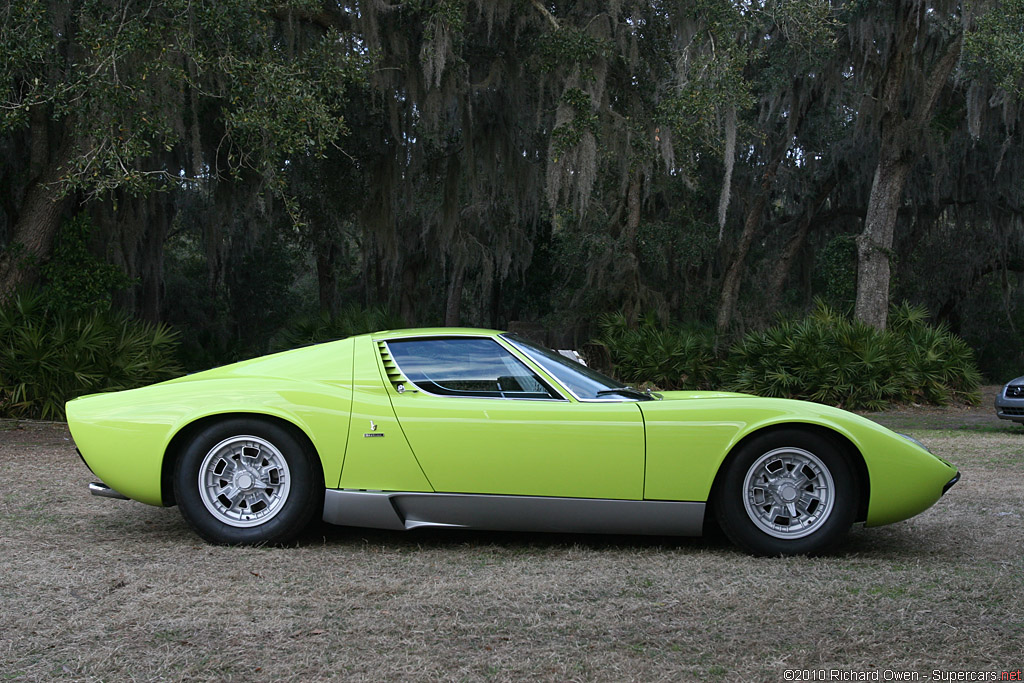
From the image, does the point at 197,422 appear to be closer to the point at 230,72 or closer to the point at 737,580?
the point at 737,580

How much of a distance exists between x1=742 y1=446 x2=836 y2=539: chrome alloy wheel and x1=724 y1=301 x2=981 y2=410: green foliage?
1168 centimetres

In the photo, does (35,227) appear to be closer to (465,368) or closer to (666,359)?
(465,368)

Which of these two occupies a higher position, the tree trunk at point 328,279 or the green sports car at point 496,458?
the tree trunk at point 328,279

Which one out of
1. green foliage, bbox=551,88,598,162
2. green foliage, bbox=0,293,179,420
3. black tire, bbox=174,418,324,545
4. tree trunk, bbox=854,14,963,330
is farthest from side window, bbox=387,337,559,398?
tree trunk, bbox=854,14,963,330

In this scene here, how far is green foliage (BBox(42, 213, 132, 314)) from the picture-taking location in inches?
498

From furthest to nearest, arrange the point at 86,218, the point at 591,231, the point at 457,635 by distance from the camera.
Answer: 1. the point at 591,231
2. the point at 86,218
3. the point at 457,635

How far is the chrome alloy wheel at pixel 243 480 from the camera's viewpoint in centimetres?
499

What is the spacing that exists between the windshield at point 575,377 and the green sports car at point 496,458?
0.02m

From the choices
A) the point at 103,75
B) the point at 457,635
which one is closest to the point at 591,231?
the point at 103,75

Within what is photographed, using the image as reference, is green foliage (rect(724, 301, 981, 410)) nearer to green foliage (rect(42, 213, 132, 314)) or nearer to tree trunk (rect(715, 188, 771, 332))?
tree trunk (rect(715, 188, 771, 332))

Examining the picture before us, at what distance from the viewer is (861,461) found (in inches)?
191

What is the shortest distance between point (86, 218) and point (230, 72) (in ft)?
13.3

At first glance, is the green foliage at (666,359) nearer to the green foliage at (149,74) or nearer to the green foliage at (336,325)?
the green foliage at (336,325)

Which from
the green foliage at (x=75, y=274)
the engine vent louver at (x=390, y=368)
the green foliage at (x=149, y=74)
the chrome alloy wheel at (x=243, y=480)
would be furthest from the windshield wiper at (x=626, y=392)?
the green foliage at (x=75, y=274)
